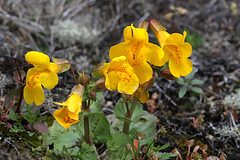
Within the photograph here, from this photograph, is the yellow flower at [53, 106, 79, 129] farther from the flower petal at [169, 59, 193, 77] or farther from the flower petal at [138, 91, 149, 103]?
the flower petal at [169, 59, 193, 77]

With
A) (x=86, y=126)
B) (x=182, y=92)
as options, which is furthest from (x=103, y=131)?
(x=182, y=92)

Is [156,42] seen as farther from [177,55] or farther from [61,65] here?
[61,65]

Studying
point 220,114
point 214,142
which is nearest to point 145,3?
point 220,114

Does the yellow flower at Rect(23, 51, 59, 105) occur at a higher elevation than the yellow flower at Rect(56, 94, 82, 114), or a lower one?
higher

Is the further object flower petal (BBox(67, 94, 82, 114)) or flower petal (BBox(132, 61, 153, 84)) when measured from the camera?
flower petal (BBox(132, 61, 153, 84))

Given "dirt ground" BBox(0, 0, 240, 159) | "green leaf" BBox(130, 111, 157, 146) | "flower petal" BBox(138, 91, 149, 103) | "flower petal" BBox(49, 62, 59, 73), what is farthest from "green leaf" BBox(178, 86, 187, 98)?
"flower petal" BBox(49, 62, 59, 73)

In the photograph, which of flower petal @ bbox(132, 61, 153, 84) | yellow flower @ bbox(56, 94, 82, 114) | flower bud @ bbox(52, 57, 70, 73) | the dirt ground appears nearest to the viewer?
yellow flower @ bbox(56, 94, 82, 114)

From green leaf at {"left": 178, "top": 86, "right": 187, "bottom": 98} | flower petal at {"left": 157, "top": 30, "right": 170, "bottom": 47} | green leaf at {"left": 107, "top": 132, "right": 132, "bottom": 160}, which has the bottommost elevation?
green leaf at {"left": 178, "top": 86, "right": 187, "bottom": 98}
